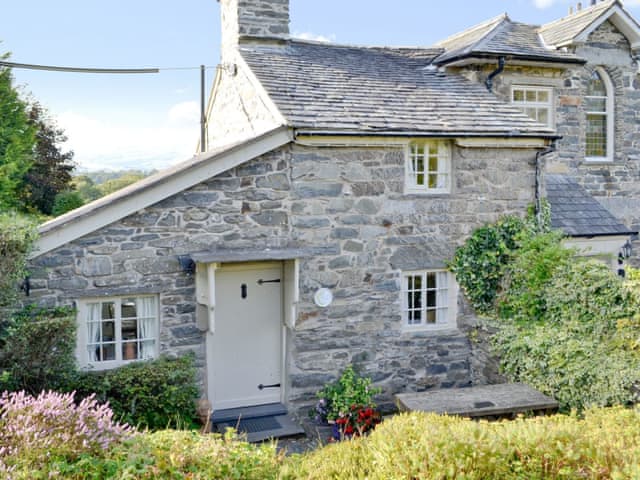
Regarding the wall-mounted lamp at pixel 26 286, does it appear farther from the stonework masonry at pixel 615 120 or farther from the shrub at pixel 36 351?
the stonework masonry at pixel 615 120

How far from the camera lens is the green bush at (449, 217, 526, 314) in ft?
36.8

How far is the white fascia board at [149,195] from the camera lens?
8.79m

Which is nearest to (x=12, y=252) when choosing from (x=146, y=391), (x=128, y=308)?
(x=128, y=308)

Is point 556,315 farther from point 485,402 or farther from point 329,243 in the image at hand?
point 329,243

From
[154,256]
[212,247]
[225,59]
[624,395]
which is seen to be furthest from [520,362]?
[225,59]

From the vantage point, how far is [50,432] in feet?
18.0

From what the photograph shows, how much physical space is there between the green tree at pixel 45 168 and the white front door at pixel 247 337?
55.3ft

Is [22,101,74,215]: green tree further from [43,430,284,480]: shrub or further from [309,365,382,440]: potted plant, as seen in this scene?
[43,430,284,480]: shrub

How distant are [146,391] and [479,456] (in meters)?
5.18

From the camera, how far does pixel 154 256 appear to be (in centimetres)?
945

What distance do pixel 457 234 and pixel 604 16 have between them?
24.5 ft

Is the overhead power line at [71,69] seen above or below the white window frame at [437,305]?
above

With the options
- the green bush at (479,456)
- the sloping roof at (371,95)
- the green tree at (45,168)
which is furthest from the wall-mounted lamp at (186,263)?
the green tree at (45,168)

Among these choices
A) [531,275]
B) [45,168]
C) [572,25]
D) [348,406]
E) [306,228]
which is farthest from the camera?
[45,168]
